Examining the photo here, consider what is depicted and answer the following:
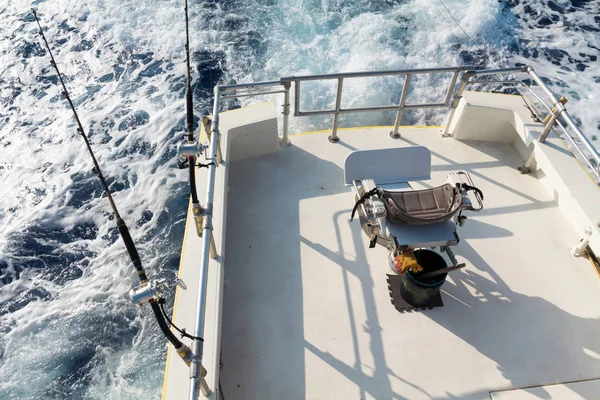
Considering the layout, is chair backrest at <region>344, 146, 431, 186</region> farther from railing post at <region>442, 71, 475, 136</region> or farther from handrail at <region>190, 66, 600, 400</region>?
railing post at <region>442, 71, 475, 136</region>

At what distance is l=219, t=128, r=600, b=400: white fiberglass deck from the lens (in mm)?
2908

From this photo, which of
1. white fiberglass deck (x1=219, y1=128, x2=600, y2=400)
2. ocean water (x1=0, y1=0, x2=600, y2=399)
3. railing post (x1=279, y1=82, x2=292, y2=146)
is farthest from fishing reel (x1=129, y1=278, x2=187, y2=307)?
ocean water (x1=0, y1=0, x2=600, y2=399)

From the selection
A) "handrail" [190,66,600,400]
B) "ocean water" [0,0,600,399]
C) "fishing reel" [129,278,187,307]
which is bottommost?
"ocean water" [0,0,600,399]

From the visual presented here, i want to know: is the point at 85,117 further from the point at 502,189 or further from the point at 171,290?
the point at 502,189

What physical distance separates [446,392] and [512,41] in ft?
28.3

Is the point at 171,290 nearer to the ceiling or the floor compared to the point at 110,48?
nearer to the floor

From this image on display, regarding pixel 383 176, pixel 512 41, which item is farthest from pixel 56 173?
pixel 512 41

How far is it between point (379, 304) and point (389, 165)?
1148 millimetres

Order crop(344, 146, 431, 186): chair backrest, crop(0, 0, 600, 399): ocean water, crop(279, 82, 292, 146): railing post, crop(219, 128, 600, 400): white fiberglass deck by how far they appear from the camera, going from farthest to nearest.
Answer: crop(0, 0, 600, 399): ocean water → crop(279, 82, 292, 146): railing post → crop(344, 146, 431, 186): chair backrest → crop(219, 128, 600, 400): white fiberglass deck

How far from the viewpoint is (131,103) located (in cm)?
818

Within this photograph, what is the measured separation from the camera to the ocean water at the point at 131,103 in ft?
17.0

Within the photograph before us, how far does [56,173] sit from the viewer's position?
7.09 metres

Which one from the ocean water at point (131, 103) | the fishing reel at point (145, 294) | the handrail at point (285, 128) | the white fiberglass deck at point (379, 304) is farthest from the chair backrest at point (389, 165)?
the ocean water at point (131, 103)

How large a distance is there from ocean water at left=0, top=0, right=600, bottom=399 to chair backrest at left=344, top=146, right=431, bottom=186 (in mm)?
3232
